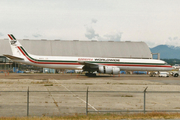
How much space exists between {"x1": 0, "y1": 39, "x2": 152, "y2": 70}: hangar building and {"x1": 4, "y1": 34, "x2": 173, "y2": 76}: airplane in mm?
28161

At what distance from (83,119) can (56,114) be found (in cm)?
163

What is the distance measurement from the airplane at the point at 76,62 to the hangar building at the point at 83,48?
92.4ft

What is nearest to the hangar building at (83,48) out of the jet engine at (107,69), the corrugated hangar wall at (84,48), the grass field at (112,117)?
the corrugated hangar wall at (84,48)

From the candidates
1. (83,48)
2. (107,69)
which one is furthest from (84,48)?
(107,69)

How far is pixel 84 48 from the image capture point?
7669 cm

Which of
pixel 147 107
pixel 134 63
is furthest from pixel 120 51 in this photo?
pixel 147 107

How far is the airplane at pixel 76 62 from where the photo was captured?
4109 centimetres

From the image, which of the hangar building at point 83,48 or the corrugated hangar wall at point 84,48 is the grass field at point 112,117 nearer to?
the hangar building at point 83,48

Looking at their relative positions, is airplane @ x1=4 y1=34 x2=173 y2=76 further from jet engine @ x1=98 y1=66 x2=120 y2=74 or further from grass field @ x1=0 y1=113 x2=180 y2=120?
Result: grass field @ x1=0 y1=113 x2=180 y2=120

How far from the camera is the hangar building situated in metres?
72.1

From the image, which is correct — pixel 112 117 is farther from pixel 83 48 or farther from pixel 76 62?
pixel 83 48

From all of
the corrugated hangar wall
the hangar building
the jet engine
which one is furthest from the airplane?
the corrugated hangar wall

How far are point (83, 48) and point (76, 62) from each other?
33.7 m

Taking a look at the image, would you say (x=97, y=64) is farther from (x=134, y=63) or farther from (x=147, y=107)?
(x=147, y=107)
